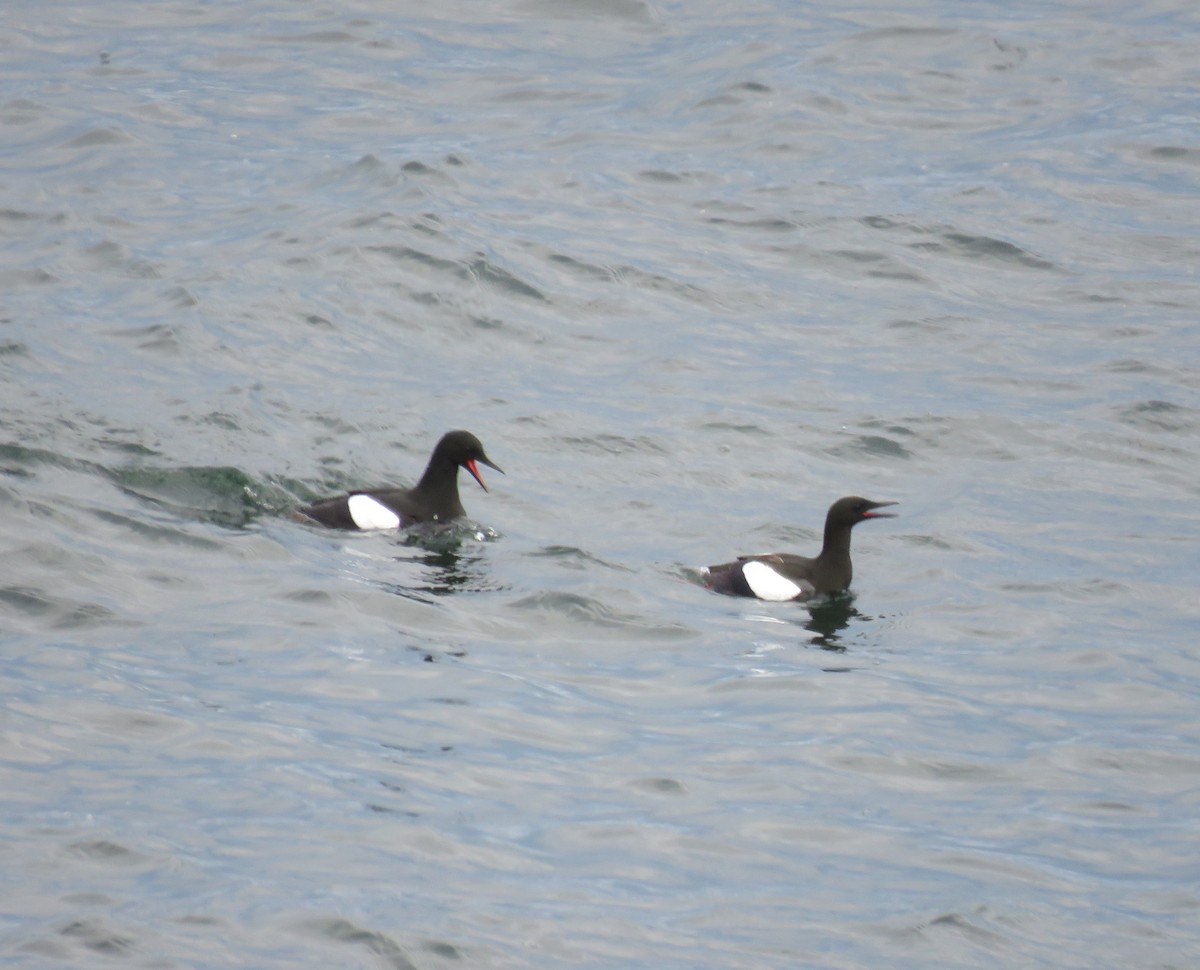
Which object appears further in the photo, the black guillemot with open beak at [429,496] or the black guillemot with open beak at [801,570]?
the black guillemot with open beak at [429,496]

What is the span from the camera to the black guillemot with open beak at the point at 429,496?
13.9 meters

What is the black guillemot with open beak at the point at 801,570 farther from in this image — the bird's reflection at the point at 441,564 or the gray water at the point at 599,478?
the bird's reflection at the point at 441,564

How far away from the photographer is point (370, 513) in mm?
13898

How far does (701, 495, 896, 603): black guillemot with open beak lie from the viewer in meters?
13.2

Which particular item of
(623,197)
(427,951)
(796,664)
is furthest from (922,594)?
(623,197)

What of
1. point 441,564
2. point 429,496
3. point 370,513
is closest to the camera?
point 441,564

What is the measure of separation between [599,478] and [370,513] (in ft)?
8.20

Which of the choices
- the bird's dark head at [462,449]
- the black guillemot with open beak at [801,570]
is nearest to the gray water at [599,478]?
the black guillemot with open beak at [801,570]

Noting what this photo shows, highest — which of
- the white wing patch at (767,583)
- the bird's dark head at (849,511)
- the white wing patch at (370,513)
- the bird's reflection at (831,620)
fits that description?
the bird's dark head at (849,511)

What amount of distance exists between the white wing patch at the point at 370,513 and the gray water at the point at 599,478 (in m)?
0.30

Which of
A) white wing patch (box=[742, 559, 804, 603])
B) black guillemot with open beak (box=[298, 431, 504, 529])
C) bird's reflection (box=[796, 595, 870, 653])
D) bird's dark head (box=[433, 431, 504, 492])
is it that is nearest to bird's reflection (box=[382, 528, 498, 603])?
black guillemot with open beak (box=[298, 431, 504, 529])

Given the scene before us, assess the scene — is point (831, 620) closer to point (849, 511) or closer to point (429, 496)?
point (849, 511)

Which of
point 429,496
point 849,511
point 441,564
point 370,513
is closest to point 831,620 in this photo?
point 849,511

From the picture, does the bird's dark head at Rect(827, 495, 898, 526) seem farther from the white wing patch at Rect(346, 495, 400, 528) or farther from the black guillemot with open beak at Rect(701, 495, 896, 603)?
the white wing patch at Rect(346, 495, 400, 528)
